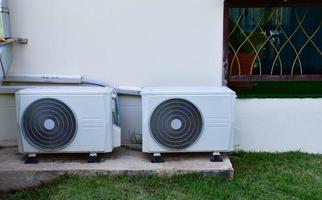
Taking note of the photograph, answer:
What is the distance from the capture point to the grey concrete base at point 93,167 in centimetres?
314

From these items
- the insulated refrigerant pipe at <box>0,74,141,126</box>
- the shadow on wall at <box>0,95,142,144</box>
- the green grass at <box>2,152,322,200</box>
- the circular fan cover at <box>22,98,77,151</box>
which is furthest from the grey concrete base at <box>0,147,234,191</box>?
the insulated refrigerant pipe at <box>0,74,141,126</box>

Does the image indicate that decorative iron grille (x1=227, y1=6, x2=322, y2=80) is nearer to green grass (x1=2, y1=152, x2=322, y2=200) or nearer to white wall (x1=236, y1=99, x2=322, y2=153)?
white wall (x1=236, y1=99, x2=322, y2=153)

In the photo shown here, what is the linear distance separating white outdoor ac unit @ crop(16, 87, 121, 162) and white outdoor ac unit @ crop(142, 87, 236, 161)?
0.33 meters

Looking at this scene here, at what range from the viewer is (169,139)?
331 cm

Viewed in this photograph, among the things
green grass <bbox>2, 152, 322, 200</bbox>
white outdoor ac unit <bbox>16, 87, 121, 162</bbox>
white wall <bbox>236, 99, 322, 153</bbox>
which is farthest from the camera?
white wall <bbox>236, 99, 322, 153</bbox>

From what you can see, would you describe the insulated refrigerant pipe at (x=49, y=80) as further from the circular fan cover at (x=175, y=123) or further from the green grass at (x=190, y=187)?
the green grass at (x=190, y=187)

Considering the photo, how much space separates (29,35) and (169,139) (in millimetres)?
1502

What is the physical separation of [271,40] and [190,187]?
1676 millimetres

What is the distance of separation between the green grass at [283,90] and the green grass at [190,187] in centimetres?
71

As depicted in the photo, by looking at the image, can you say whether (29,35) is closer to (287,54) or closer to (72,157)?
(72,157)

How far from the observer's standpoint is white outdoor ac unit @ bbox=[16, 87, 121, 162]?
3.24 meters

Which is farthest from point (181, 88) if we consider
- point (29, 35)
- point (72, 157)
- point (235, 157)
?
point (29, 35)

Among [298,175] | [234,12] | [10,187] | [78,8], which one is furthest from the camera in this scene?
[234,12]

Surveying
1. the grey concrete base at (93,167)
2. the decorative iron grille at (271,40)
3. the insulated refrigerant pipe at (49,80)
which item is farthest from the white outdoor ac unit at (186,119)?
the decorative iron grille at (271,40)
